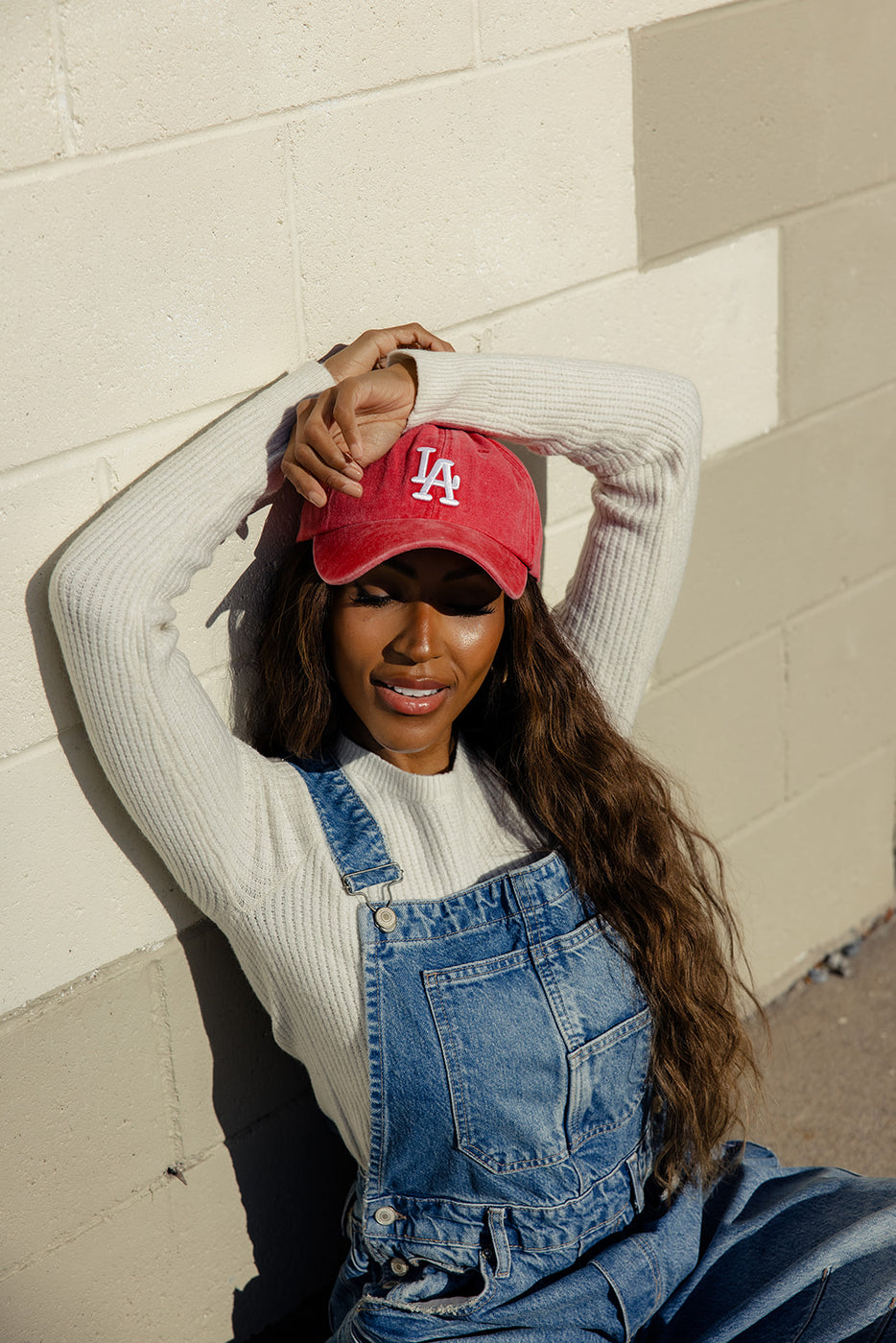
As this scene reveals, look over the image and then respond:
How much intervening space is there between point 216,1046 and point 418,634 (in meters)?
0.73

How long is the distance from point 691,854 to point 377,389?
83cm

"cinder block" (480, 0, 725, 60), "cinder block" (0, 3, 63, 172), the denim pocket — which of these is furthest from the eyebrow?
"cinder block" (480, 0, 725, 60)

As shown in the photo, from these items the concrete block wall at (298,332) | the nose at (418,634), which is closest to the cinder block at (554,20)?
the concrete block wall at (298,332)

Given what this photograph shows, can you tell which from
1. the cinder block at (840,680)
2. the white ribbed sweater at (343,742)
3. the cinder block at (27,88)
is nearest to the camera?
the cinder block at (27,88)

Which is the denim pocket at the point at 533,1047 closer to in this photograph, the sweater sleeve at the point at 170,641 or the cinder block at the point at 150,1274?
the sweater sleeve at the point at 170,641

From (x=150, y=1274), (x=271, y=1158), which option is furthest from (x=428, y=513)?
(x=150, y=1274)

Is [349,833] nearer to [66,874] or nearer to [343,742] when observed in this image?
[343,742]

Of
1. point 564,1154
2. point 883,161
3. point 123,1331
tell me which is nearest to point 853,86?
point 883,161

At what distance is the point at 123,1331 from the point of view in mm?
1948

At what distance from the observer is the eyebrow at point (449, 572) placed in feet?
5.38

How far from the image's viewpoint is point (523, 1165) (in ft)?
5.65

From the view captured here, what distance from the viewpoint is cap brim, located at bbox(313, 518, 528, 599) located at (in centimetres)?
159

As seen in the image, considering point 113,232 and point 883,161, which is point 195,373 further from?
point 883,161

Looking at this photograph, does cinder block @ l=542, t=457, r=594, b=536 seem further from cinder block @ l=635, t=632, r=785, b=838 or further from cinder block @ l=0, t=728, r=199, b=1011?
cinder block @ l=0, t=728, r=199, b=1011
